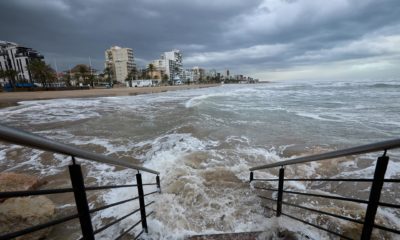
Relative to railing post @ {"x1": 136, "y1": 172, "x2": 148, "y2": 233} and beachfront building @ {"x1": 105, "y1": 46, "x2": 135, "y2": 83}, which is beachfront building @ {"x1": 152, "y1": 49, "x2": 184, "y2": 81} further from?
railing post @ {"x1": 136, "y1": 172, "x2": 148, "y2": 233}

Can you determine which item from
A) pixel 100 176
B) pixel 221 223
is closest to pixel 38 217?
pixel 100 176

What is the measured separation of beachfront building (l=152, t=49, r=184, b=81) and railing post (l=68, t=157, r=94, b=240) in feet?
412

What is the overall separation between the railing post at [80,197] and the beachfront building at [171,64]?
125 meters

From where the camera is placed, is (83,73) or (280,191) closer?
(280,191)

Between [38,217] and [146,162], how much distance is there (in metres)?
2.91

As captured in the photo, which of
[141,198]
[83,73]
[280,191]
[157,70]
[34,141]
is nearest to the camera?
[34,141]

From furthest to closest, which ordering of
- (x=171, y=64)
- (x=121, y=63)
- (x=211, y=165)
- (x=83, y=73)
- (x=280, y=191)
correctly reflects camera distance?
(x=171, y=64) < (x=121, y=63) < (x=83, y=73) < (x=211, y=165) < (x=280, y=191)

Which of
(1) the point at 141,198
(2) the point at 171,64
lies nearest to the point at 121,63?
(2) the point at 171,64

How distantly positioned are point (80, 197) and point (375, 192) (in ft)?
6.40

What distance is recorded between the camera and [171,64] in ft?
438

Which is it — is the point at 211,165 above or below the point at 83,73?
below

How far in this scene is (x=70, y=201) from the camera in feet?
13.0

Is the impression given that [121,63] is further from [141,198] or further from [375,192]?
[375,192]

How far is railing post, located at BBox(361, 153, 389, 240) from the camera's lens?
1.27 meters
